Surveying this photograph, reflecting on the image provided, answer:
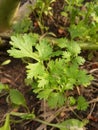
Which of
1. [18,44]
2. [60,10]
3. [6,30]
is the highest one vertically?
[60,10]

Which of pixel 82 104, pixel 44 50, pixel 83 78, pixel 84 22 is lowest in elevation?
pixel 82 104

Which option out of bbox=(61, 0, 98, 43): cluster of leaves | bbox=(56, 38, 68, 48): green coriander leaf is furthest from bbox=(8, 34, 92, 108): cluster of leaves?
bbox=(61, 0, 98, 43): cluster of leaves

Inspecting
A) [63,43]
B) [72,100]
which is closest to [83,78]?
[72,100]

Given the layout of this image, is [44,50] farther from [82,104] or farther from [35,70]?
[82,104]

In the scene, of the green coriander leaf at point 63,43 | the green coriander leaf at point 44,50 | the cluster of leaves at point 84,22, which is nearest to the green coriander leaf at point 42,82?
the green coriander leaf at point 44,50

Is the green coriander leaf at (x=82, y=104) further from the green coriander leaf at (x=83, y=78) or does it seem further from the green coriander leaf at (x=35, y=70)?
the green coriander leaf at (x=35, y=70)

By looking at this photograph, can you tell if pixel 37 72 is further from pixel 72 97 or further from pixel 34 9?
pixel 34 9

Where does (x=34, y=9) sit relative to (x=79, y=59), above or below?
above

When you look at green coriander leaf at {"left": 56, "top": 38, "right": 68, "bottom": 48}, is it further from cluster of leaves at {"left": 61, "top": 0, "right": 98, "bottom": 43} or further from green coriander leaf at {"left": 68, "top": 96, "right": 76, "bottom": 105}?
green coriander leaf at {"left": 68, "top": 96, "right": 76, "bottom": 105}

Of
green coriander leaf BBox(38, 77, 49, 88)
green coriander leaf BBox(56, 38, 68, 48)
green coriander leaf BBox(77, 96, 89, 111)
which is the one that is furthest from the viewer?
green coriander leaf BBox(56, 38, 68, 48)

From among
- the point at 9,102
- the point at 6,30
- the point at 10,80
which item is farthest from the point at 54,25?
the point at 9,102

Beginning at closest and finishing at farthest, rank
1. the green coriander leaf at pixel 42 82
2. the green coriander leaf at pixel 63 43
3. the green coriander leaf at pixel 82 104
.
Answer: the green coriander leaf at pixel 42 82, the green coriander leaf at pixel 82 104, the green coriander leaf at pixel 63 43
